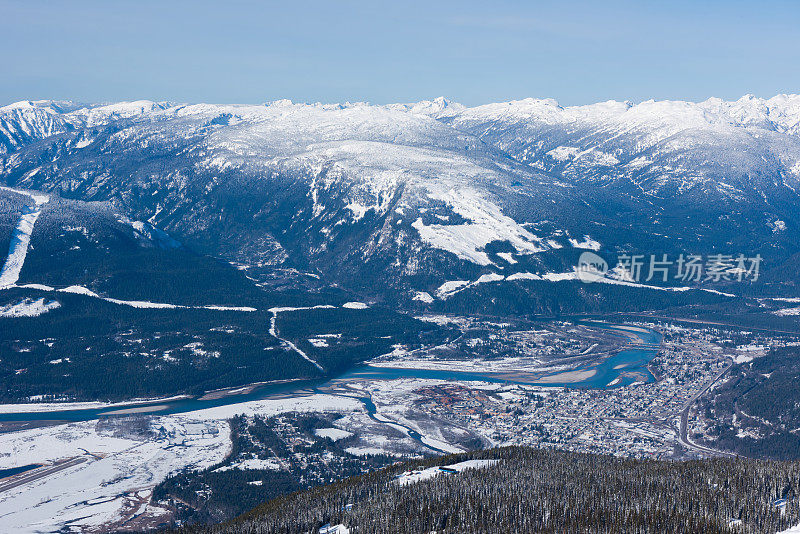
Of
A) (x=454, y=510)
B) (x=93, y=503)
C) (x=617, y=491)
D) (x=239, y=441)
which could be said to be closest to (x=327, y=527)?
(x=454, y=510)

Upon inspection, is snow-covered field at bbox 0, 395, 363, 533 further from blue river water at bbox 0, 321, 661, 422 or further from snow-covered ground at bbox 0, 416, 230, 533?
blue river water at bbox 0, 321, 661, 422

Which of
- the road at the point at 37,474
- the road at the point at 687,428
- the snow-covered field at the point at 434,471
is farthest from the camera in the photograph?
the road at the point at 687,428

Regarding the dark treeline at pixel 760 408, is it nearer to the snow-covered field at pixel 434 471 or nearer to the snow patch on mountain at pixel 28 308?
the snow-covered field at pixel 434 471

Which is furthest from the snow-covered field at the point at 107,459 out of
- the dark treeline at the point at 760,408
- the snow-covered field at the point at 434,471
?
the dark treeline at the point at 760,408

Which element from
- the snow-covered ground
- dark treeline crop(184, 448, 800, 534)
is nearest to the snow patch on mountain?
the snow-covered ground

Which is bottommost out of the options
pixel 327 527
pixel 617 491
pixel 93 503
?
pixel 93 503

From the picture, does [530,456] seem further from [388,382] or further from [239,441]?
[388,382]
